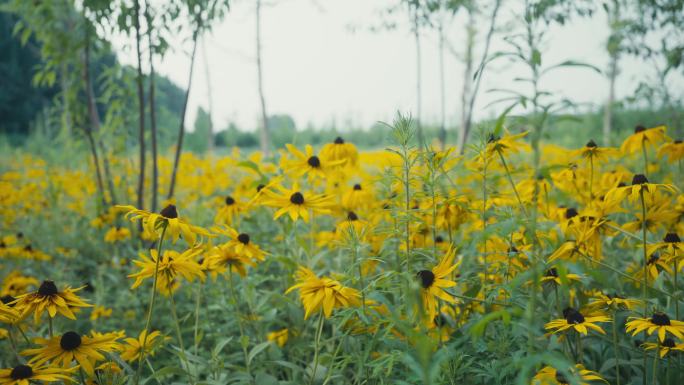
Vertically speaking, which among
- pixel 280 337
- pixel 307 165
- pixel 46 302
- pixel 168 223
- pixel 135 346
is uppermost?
pixel 307 165

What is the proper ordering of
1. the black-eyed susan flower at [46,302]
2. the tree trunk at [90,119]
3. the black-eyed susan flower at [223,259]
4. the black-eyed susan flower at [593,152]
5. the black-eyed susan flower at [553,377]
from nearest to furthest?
the black-eyed susan flower at [553,377]
the black-eyed susan flower at [46,302]
the black-eyed susan flower at [223,259]
the black-eyed susan flower at [593,152]
the tree trunk at [90,119]

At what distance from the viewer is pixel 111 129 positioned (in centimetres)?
352

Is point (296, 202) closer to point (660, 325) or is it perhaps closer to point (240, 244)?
point (240, 244)

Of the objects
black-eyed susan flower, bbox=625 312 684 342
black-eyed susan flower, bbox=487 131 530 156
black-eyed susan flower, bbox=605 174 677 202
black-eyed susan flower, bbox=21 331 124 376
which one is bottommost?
black-eyed susan flower, bbox=21 331 124 376

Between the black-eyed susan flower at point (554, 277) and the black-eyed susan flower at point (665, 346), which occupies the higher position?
the black-eyed susan flower at point (554, 277)

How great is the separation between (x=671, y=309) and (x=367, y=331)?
113 cm

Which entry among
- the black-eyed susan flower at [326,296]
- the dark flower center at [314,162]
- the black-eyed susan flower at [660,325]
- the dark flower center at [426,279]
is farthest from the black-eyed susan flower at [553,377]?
the dark flower center at [314,162]

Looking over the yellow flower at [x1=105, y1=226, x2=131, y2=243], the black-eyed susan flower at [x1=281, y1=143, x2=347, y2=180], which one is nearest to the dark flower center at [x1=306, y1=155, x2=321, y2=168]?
the black-eyed susan flower at [x1=281, y1=143, x2=347, y2=180]

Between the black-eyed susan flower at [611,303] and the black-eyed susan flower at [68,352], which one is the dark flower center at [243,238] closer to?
the black-eyed susan flower at [68,352]

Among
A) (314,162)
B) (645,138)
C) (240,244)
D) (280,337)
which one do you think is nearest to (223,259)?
(240,244)

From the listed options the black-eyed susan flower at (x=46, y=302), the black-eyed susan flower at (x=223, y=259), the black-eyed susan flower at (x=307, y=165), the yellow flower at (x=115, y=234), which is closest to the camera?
the black-eyed susan flower at (x=46, y=302)

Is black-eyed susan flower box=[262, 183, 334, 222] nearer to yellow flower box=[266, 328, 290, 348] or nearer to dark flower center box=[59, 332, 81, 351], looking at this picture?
yellow flower box=[266, 328, 290, 348]

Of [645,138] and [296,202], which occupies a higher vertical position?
[645,138]

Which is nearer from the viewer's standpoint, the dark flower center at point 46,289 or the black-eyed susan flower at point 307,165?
the dark flower center at point 46,289
